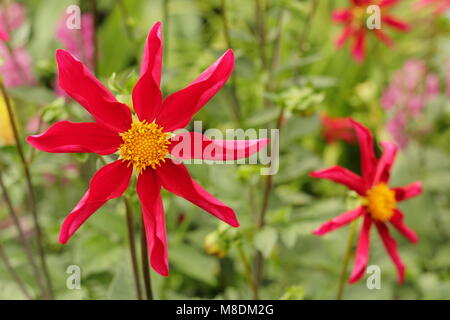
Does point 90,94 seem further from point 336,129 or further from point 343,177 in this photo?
point 336,129

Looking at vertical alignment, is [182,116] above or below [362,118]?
below

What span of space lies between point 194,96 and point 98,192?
15cm

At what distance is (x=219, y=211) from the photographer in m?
0.68

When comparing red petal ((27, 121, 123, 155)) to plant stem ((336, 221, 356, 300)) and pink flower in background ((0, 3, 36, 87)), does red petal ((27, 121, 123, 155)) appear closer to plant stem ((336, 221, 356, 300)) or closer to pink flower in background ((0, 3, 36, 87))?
plant stem ((336, 221, 356, 300))

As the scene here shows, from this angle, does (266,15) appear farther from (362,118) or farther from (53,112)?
(53,112)

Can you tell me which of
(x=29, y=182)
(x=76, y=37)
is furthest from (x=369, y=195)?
(x=76, y=37)

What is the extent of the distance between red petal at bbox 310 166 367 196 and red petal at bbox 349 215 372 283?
0.05 meters

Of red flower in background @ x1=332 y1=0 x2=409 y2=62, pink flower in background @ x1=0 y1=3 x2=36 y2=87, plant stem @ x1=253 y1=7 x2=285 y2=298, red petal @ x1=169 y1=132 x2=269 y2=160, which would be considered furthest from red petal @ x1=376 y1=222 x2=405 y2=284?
pink flower in background @ x1=0 y1=3 x2=36 y2=87

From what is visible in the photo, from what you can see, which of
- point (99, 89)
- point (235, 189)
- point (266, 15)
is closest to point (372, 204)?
point (235, 189)

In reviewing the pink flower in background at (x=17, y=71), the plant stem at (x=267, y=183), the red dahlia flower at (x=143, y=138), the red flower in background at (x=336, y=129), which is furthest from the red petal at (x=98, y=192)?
the red flower in background at (x=336, y=129)

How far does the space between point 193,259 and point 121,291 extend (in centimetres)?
25

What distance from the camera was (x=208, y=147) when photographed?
0.71 meters

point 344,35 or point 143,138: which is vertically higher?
point 344,35

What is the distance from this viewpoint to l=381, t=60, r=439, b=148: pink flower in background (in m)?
1.66
